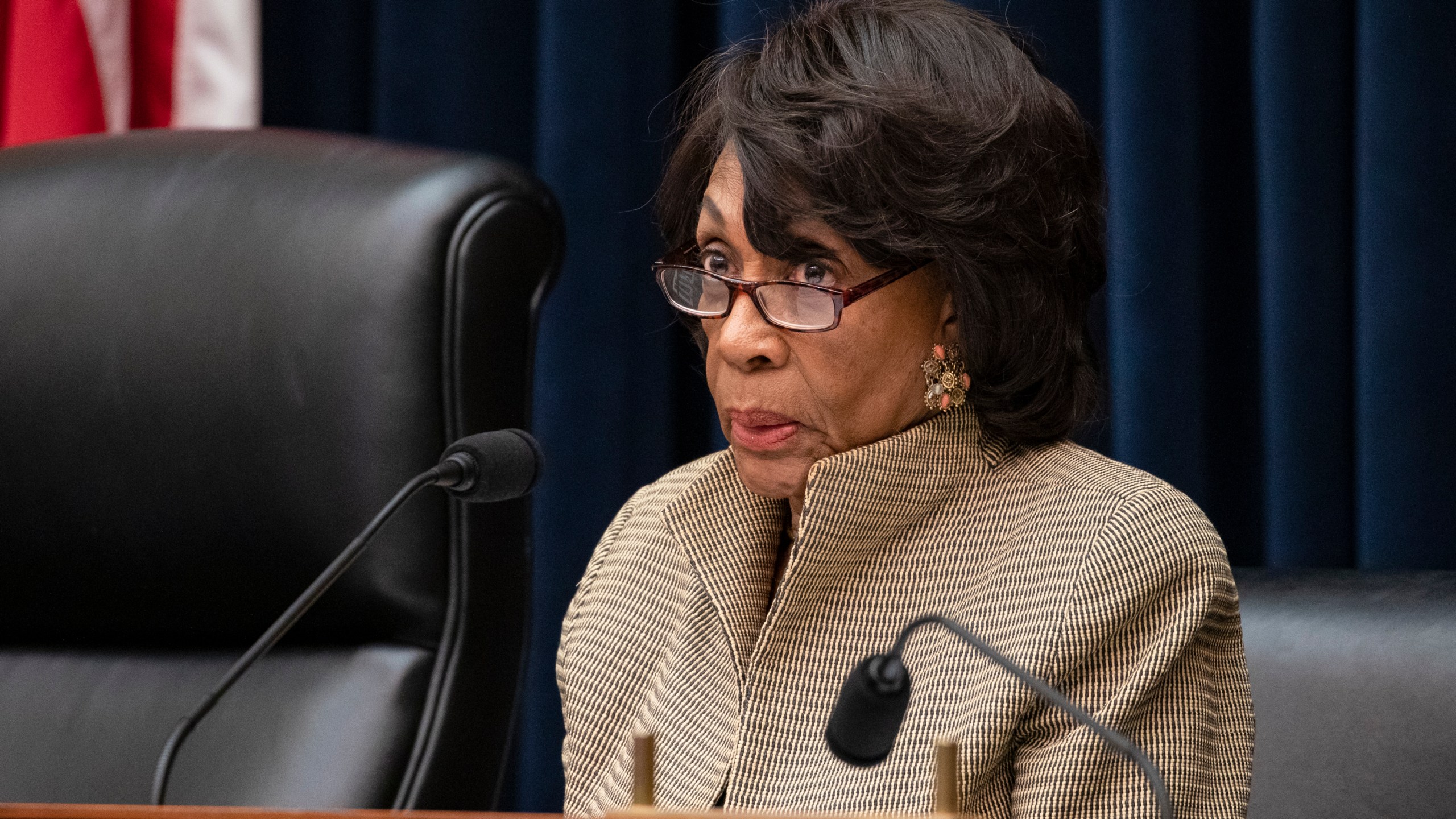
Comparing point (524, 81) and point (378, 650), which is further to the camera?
point (524, 81)

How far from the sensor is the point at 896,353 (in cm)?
123

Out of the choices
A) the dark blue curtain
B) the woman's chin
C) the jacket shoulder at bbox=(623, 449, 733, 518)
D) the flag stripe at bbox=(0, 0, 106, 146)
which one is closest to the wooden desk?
the woman's chin

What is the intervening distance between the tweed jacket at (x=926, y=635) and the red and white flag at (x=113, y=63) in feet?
3.03

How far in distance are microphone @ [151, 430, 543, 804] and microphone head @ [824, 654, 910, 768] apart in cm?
33

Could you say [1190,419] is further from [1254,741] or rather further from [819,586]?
[819,586]

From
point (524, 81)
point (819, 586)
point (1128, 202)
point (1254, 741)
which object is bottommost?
point (1254, 741)

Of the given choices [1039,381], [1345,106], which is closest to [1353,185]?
[1345,106]

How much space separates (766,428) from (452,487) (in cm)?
31

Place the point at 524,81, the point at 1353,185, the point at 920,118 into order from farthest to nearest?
the point at 524,81, the point at 1353,185, the point at 920,118

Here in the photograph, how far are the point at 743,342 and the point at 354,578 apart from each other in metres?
0.36

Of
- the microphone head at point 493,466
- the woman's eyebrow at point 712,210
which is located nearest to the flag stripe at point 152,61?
the woman's eyebrow at point 712,210

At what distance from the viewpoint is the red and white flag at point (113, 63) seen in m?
1.96

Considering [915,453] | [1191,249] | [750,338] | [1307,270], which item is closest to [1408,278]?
[1307,270]

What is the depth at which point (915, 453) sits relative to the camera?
4.04 feet
